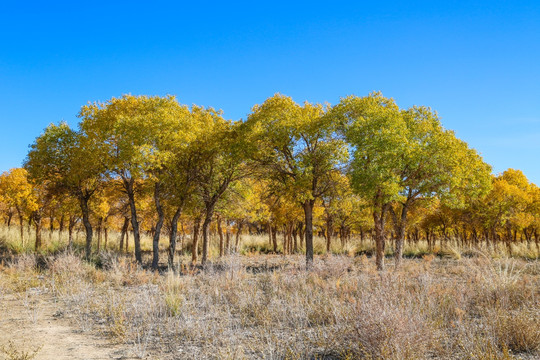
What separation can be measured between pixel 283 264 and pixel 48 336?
41.4 feet

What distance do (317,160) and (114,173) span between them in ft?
35.9

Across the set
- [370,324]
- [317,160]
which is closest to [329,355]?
[370,324]

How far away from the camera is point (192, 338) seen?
627 cm

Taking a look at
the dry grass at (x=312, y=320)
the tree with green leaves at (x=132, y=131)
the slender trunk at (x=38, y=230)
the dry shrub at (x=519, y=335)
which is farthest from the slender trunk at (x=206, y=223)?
the dry shrub at (x=519, y=335)

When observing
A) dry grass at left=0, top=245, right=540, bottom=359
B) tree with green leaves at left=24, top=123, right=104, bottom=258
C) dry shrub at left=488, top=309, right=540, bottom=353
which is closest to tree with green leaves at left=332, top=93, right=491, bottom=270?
dry grass at left=0, top=245, right=540, bottom=359

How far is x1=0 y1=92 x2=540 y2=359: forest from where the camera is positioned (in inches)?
220

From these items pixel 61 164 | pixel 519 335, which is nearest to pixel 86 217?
pixel 61 164

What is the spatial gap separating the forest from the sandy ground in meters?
0.22

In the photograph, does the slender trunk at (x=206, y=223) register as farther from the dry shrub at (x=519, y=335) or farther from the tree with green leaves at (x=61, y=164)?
the dry shrub at (x=519, y=335)

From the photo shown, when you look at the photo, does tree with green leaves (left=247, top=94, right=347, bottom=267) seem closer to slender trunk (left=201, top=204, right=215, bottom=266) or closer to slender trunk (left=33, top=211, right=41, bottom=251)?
slender trunk (left=201, top=204, right=215, bottom=266)

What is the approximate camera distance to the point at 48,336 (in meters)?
6.57

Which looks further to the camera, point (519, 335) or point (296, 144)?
point (296, 144)

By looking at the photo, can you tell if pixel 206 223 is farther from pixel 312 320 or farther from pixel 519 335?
pixel 519 335

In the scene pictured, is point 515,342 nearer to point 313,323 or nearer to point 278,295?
point 313,323
